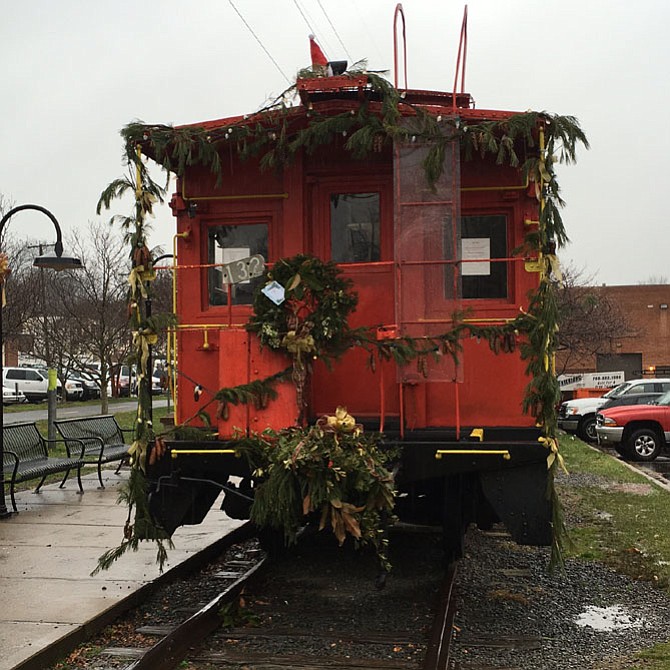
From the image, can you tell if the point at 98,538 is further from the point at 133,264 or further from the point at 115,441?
the point at 115,441

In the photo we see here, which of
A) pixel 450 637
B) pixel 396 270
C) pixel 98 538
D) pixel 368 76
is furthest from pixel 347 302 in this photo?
pixel 98 538

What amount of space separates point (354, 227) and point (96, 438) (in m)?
7.88

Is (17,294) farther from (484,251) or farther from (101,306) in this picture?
(484,251)

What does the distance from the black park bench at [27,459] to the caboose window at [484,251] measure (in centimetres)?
641

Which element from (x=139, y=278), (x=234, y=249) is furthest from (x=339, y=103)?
(x=139, y=278)

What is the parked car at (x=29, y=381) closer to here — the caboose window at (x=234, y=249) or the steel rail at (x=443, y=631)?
the caboose window at (x=234, y=249)

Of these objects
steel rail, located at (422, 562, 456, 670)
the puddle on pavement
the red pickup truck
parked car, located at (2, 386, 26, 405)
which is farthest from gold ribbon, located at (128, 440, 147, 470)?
parked car, located at (2, 386, 26, 405)

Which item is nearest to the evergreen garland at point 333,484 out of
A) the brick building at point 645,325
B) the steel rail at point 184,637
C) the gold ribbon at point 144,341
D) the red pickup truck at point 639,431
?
the steel rail at point 184,637

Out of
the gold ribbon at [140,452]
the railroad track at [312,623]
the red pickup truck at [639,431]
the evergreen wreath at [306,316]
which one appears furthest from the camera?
the red pickup truck at [639,431]

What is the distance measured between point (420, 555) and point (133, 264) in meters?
4.29

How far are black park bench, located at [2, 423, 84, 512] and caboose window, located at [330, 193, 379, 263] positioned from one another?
18.7 feet

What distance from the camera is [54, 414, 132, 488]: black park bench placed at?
1285 cm

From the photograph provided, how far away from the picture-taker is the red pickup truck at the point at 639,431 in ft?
62.1

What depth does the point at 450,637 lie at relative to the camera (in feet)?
19.3
